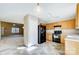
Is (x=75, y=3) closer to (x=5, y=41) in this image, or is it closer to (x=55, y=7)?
(x=55, y=7)

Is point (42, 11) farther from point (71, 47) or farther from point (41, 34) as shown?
point (71, 47)

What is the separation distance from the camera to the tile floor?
1215 millimetres

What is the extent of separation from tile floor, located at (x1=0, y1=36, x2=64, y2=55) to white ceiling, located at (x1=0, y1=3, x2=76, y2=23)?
0.30 m

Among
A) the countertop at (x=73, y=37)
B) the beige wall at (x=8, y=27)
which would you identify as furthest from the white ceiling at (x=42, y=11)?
the countertop at (x=73, y=37)

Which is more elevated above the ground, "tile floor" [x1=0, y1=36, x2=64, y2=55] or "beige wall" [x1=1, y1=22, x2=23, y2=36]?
"beige wall" [x1=1, y1=22, x2=23, y2=36]

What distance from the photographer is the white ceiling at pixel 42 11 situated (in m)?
1.20

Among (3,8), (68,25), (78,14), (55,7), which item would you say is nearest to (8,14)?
(3,8)

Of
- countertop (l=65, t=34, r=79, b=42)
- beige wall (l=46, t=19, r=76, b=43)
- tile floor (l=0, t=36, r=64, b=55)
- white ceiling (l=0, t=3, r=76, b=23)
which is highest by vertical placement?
white ceiling (l=0, t=3, r=76, b=23)

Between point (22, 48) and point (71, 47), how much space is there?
70 cm

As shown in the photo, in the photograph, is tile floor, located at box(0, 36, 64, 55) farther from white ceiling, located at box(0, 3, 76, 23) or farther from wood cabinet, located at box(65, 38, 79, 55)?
white ceiling, located at box(0, 3, 76, 23)

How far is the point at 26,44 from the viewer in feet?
4.15

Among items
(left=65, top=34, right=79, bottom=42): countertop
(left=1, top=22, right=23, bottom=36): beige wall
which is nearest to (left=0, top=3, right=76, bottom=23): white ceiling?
(left=1, top=22, right=23, bottom=36): beige wall

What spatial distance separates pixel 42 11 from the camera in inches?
49.7
